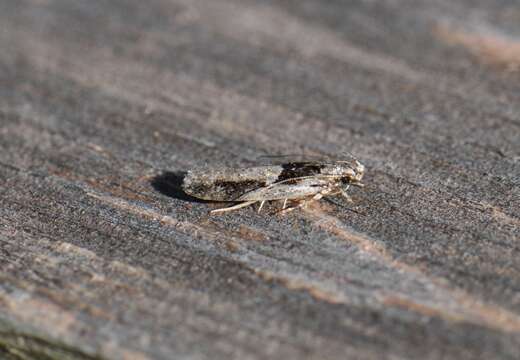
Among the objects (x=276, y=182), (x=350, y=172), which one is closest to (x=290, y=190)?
(x=276, y=182)

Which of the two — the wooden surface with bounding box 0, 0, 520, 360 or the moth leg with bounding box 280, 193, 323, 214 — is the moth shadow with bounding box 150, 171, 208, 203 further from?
the moth leg with bounding box 280, 193, 323, 214

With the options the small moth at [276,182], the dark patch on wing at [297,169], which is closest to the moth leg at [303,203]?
the small moth at [276,182]

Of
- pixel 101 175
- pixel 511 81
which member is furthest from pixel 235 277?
pixel 511 81

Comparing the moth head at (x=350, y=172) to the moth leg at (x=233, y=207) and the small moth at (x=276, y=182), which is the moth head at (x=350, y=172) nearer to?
the small moth at (x=276, y=182)

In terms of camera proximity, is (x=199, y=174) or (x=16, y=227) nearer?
(x=16, y=227)

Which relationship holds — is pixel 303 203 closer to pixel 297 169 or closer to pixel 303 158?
pixel 297 169

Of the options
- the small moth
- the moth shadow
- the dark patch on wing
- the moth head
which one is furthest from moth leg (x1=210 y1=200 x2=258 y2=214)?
the moth head

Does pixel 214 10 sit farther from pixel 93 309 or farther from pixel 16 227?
pixel 93 309
